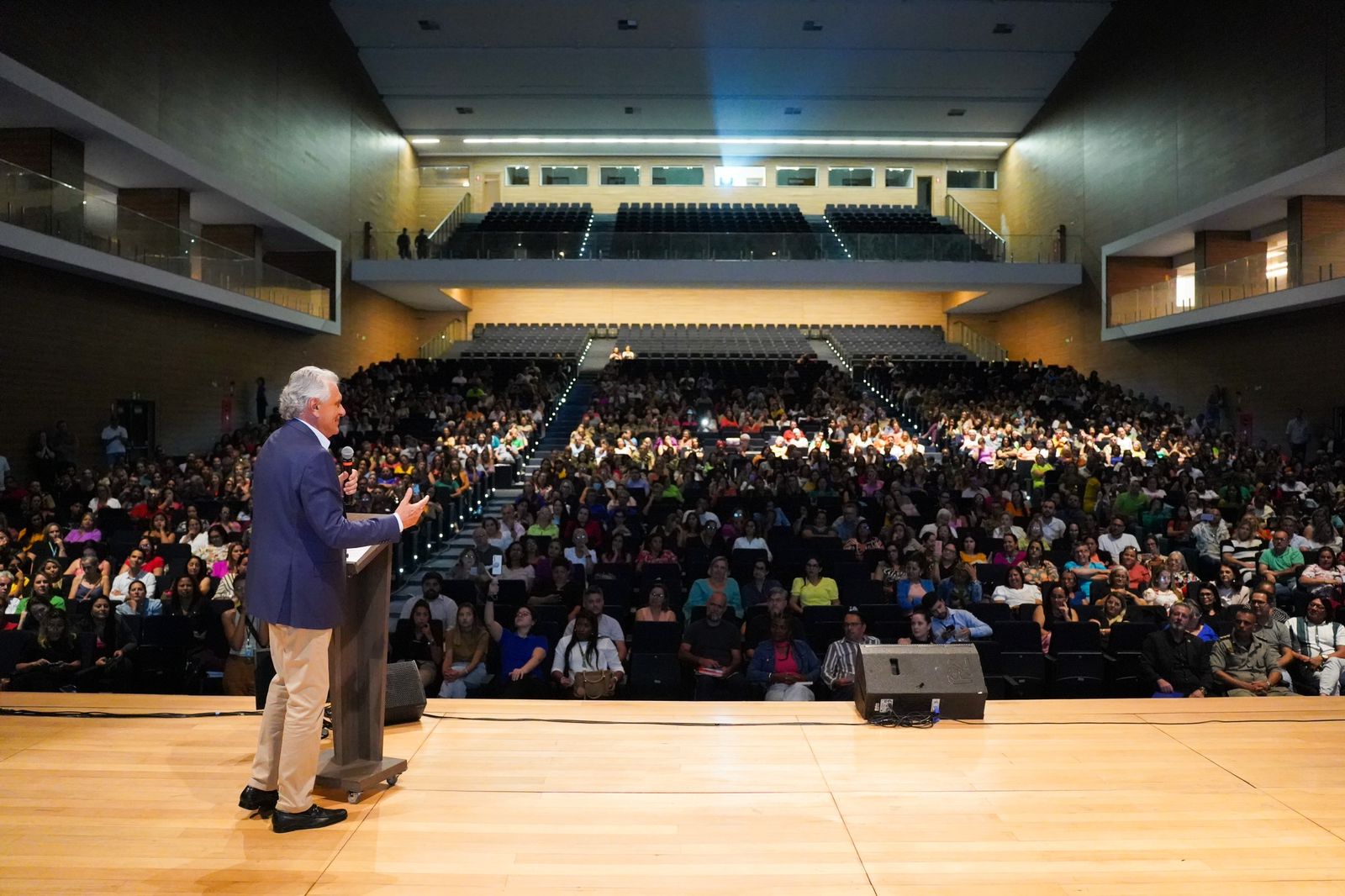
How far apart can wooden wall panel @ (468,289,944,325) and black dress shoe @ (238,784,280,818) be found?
1017 inches

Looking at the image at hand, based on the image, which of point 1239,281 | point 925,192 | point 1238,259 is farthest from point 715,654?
point 925,192

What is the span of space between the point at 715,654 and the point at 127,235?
10.5 metres

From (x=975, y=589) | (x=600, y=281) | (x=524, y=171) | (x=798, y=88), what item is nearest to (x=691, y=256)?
(x=600, y=281)

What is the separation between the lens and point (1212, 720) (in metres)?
4.29

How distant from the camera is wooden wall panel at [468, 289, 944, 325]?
2841 centimetres

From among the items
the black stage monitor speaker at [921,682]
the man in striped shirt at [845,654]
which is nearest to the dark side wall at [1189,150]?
the man in striped shirt at [845,654]

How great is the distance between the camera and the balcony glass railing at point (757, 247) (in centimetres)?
2109

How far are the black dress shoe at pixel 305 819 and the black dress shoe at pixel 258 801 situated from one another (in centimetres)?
6

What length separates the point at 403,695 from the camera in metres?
4.14

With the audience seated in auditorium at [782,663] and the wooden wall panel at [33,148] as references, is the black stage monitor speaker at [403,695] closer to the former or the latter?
the audience seated in auditorium at [782,663]

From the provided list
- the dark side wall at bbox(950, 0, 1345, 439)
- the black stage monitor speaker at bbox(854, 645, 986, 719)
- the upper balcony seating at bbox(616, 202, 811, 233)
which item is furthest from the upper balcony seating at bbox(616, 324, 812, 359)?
the black stage monitor speaker at bbox(854, 645, 986, 719)

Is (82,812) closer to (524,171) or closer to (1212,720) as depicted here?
(1212,720)

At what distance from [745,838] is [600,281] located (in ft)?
62.1

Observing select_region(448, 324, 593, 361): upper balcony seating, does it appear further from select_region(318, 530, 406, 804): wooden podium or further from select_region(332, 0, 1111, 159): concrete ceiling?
select_region(318, 530, 406, 804): wooden podium
